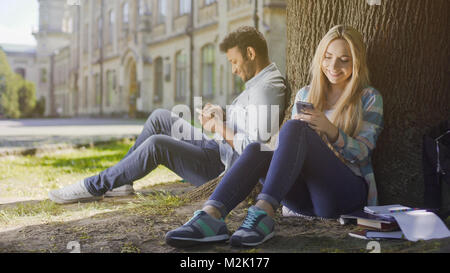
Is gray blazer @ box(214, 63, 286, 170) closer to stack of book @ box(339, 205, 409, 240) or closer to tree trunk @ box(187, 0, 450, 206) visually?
tree trunk @ box(187, 0, 450, 206)

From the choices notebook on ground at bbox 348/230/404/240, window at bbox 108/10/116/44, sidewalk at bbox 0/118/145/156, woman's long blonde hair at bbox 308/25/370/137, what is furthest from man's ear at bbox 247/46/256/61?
Answer: window at bbox 108/10/116/44

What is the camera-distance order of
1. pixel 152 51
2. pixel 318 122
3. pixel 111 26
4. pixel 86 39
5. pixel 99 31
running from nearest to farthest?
1. pixel 318 122
2. pixel 152 51
3. pixel 111 26
4. pixel 99 31
5. pixel 86 39

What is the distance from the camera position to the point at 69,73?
4091 centimetres

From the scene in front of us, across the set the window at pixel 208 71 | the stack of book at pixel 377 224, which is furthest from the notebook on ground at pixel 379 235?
the window at pixel 208 71

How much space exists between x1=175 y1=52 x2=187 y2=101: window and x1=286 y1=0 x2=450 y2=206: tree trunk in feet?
66.4

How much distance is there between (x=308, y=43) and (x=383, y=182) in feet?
3.49

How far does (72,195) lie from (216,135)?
1197mm

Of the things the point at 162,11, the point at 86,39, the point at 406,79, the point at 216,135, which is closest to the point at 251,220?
the point at 216,135

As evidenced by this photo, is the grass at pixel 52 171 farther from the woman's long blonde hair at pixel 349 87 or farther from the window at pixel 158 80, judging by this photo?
the window at pixel 158 80

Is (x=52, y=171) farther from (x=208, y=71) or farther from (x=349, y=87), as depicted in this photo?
(x=208, y=71)

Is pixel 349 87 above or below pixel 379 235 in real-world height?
above

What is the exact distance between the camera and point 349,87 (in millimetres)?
2854

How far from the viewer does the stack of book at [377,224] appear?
8.39 ft
